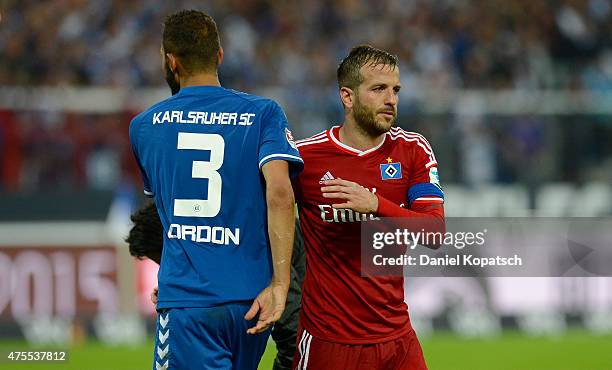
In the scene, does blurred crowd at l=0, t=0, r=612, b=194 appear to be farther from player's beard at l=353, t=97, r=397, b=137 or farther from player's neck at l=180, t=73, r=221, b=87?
player's neck at l=180, t=73, r=221, b=87

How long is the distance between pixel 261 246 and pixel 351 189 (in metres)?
0.50

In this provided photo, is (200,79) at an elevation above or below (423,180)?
above

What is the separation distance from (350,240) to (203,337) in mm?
996

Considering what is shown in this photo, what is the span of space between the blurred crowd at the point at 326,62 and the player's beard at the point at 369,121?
7695mm

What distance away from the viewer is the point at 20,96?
44.3 feet

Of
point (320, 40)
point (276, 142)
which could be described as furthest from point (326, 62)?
point (276, 142)

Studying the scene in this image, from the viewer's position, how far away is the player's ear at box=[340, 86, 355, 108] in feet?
17.4

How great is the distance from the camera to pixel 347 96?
5.34 meters

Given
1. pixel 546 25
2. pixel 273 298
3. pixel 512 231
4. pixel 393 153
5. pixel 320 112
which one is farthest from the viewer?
pixel 546 25

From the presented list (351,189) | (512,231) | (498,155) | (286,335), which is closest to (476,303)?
(512,231)

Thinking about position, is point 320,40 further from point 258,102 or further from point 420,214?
point 258,102

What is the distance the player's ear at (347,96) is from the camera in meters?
5.31

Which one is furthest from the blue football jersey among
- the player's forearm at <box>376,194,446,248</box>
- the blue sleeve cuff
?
the player's forearm at <box>376,194,446,248</box>

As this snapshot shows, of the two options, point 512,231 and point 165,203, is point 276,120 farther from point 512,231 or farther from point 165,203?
point 512,231
